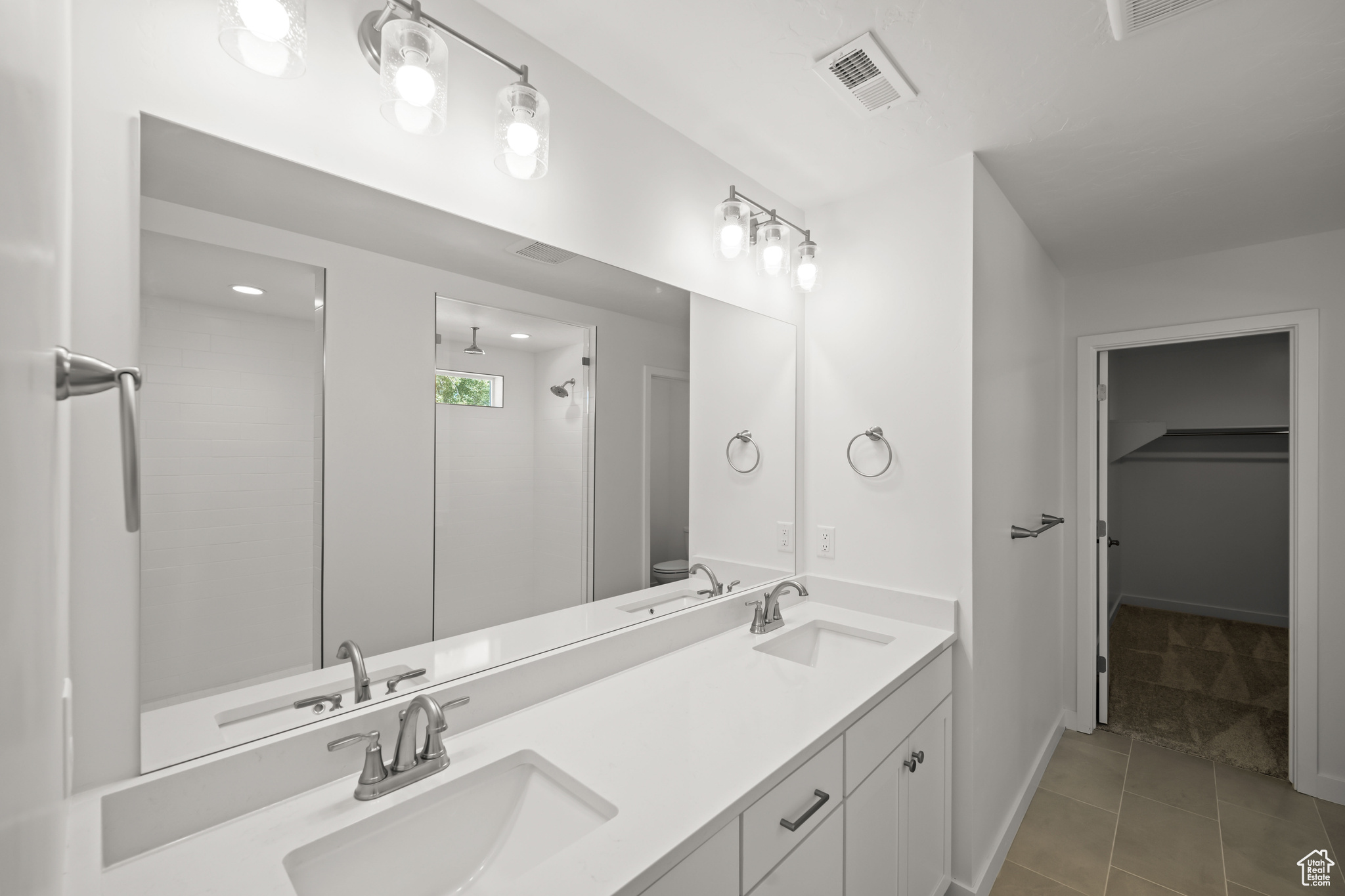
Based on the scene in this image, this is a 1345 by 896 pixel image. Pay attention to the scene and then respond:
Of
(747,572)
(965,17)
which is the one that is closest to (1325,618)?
(747,572)

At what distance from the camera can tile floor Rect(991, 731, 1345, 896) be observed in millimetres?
1986

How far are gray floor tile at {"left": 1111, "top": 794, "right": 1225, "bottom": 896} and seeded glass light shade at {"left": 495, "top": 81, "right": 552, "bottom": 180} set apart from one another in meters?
2.94

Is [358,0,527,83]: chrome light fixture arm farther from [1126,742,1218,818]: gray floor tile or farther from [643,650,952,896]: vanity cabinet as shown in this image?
[1126,742,1218,818]: gray floor tile

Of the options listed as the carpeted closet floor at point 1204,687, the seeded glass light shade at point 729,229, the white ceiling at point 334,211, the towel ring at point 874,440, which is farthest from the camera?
the carpeted closet floor at point 1204,687

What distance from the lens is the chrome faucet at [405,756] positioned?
98cm

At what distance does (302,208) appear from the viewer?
1039 millimetres

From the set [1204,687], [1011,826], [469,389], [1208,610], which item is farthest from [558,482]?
[1208,610]

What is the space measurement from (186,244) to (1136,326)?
146 inches

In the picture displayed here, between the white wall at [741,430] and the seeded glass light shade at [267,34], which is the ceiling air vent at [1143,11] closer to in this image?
the white wall at [741,430]

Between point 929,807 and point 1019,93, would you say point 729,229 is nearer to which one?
point 1019,93

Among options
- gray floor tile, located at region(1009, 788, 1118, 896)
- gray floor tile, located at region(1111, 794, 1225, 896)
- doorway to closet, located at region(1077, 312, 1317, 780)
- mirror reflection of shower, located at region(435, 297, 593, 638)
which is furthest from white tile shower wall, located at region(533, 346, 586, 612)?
doorway to closet, located at region(1077, 312, 1317, 780)

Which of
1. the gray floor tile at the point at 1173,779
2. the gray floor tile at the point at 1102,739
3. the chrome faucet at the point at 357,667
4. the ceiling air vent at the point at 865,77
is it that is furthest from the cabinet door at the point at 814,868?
the gray floor tile at the point at 1102,739

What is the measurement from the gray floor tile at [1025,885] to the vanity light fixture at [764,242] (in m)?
2.18

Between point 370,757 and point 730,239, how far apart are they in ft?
5.31
